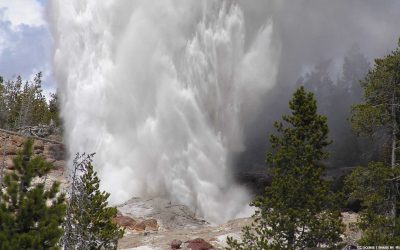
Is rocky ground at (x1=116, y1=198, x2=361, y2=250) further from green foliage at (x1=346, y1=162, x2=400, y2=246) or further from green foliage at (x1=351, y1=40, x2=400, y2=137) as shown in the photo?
green foliage at (x1=351, y1=40, x2=400, y2=137)

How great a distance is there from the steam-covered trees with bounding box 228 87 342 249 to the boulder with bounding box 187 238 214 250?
5.65 m

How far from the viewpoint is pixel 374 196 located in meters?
20.2

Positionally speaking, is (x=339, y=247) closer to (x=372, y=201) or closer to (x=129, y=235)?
(x=372, y=201)

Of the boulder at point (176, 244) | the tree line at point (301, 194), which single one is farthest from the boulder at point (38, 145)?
the tree line at point (301, 194)

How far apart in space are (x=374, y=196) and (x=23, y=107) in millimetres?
59619

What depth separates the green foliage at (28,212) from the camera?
614 inches

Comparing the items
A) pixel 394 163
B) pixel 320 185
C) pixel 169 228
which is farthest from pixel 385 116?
pixel 169 228

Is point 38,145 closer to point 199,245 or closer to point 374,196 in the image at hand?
point 199,245

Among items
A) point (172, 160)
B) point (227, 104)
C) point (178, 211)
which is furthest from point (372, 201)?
point (227, 104)

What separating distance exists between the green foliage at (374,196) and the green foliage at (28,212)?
10639 mm

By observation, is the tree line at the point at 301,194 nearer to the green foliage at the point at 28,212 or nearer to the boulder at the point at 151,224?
the green foliage at the point at 28,212

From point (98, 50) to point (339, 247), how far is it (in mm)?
32671

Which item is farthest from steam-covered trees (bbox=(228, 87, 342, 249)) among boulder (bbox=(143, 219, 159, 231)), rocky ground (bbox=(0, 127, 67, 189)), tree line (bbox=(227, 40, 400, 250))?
rocky ground (bbox=(0, 127, 67, 189))

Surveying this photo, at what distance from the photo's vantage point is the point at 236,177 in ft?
160
